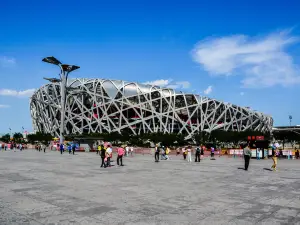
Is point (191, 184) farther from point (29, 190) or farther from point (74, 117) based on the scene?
point (74, 117)

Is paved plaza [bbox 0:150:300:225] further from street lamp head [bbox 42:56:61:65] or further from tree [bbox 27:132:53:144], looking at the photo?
tree [bbox 27:132:53:144]

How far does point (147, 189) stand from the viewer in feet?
31.7

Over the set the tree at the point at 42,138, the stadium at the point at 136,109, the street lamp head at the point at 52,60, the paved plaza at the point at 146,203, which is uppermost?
the street lamp head at the point at 52,60

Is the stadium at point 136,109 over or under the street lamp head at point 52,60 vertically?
under

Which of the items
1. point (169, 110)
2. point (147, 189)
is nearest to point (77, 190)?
point (147, 189)

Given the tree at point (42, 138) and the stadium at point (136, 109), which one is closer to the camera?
the tree at point (42, 138)

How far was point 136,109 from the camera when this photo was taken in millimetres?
80500

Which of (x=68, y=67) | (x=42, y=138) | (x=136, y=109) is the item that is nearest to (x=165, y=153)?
(x=68, y=67)

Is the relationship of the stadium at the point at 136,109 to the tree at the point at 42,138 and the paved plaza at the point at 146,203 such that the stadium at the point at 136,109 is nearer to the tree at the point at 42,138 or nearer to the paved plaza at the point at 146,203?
the tree at the point at 42,138

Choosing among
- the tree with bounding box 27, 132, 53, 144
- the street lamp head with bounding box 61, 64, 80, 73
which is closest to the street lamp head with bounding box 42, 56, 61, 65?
the street lamp head with bounding box 61, 64, 80, 73

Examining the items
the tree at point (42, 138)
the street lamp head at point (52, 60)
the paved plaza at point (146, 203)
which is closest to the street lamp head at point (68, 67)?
the street lamp head at point (52, 60)

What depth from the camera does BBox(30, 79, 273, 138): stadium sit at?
262ft

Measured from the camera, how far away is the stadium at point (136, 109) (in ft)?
262

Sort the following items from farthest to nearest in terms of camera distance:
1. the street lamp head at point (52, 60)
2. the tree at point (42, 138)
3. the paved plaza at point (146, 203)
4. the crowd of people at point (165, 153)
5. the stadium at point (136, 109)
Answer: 1. the stadium at point (136, 109)
2. the tree at point (42, 138)
3. the street lamp head at point (52, 60)
4. the crowd of people at point (165, 153)
5. the paved plaza at point (146, 203)
